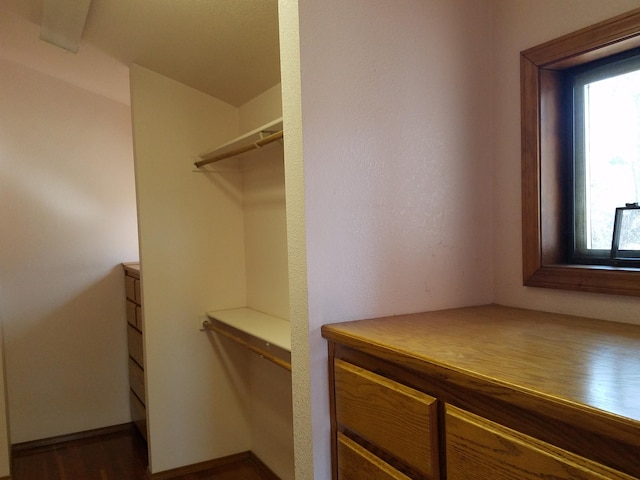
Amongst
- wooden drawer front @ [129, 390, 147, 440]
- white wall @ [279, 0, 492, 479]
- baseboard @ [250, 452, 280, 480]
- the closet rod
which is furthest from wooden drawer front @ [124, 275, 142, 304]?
white wall @ [279, 0, 492, 479]

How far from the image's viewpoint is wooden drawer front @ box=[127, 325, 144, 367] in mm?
2970

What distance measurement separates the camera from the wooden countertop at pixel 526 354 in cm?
63

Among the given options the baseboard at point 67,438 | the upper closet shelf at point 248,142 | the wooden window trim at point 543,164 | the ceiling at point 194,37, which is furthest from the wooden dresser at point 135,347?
the wooden window trim at point 543,164

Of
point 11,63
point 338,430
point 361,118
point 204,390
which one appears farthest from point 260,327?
point 11,63

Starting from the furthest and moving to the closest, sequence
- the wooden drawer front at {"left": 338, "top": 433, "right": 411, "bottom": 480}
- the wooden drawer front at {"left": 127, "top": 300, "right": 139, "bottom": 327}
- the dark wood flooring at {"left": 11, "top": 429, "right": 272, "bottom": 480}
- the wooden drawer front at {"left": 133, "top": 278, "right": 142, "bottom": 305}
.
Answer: the wooden drawer front at {"left": 127, "top": 300, "right": 139, "bottom": 327} < the wooden drawer front at {"left": 133, "top": 278, "right": 142, "bottom": 305} < the dark wood flooring at {"left": 11, "top": 429, "right": 272, "bottom": 480} < the wooden drawer front at {"left": 338, "top": 433, "right": 411, "bottom": 480}

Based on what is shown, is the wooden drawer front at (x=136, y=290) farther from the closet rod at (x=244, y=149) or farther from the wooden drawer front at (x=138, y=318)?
the closet rod at (x=244, y=149)

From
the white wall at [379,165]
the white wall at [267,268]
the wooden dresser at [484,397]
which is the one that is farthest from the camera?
the white wall at [267,268]

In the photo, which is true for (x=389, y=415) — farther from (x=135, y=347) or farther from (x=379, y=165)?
(x=135, y=347)

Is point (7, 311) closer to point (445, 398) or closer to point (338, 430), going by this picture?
point (338, 430)

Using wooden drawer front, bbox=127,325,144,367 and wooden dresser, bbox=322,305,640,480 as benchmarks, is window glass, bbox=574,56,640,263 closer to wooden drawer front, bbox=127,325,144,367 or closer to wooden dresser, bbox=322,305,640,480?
wooden dresser, bbox=322,305,640,480

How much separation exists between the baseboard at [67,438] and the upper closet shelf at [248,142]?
80.9 inches

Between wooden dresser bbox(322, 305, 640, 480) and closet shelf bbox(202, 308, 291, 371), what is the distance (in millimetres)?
691

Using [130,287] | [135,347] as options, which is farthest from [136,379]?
Result: [130,287]

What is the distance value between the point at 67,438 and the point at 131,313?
0.97 m
